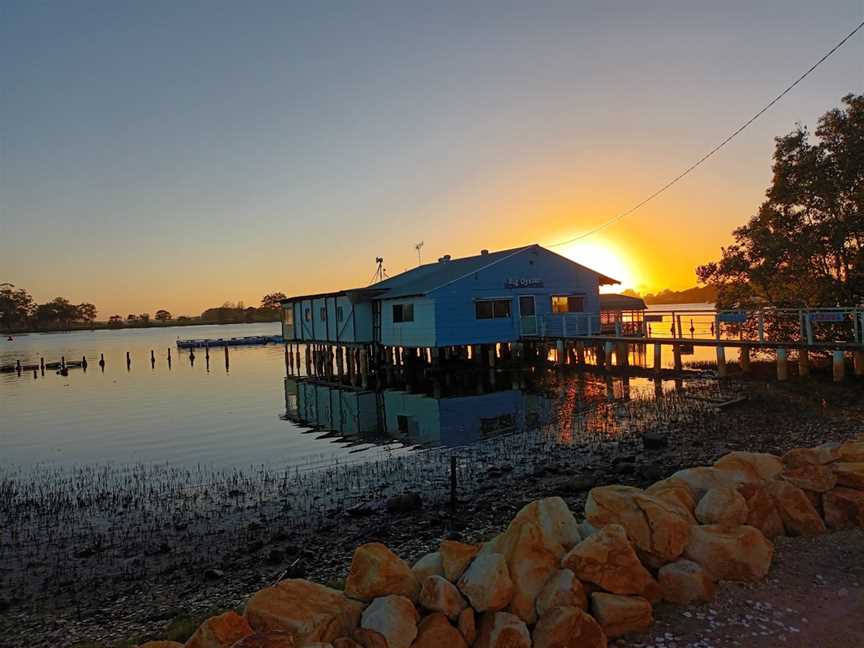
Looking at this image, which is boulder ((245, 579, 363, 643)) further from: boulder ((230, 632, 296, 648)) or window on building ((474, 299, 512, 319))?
window on building ((474, 299, 512, 319))

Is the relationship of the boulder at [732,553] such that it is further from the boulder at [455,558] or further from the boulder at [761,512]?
the boulder at [455,558]

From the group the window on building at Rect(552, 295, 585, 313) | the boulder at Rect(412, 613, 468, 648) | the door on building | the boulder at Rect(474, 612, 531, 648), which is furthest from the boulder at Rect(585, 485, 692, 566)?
the window on building at Rect(552, 295, 585, 313)

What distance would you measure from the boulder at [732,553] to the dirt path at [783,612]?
10 cm

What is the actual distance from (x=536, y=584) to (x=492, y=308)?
86.9ft

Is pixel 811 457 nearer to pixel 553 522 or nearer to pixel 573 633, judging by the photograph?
pixel 553 522

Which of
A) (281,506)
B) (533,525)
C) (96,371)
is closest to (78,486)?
(281,506)

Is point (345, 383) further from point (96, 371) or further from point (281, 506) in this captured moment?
point (96, 371)

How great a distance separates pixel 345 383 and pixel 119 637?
90.4 ft

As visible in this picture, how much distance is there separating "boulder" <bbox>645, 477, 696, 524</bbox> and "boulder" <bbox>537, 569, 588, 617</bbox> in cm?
148

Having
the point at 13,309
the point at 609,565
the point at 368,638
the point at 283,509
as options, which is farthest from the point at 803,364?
the point at 13,309

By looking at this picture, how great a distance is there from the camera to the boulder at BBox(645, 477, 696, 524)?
5.57m

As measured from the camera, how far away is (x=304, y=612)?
4.51 meters

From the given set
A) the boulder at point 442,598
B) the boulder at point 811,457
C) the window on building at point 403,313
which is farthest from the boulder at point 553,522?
the window on building at point 403,313

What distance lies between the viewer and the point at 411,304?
3073cm
